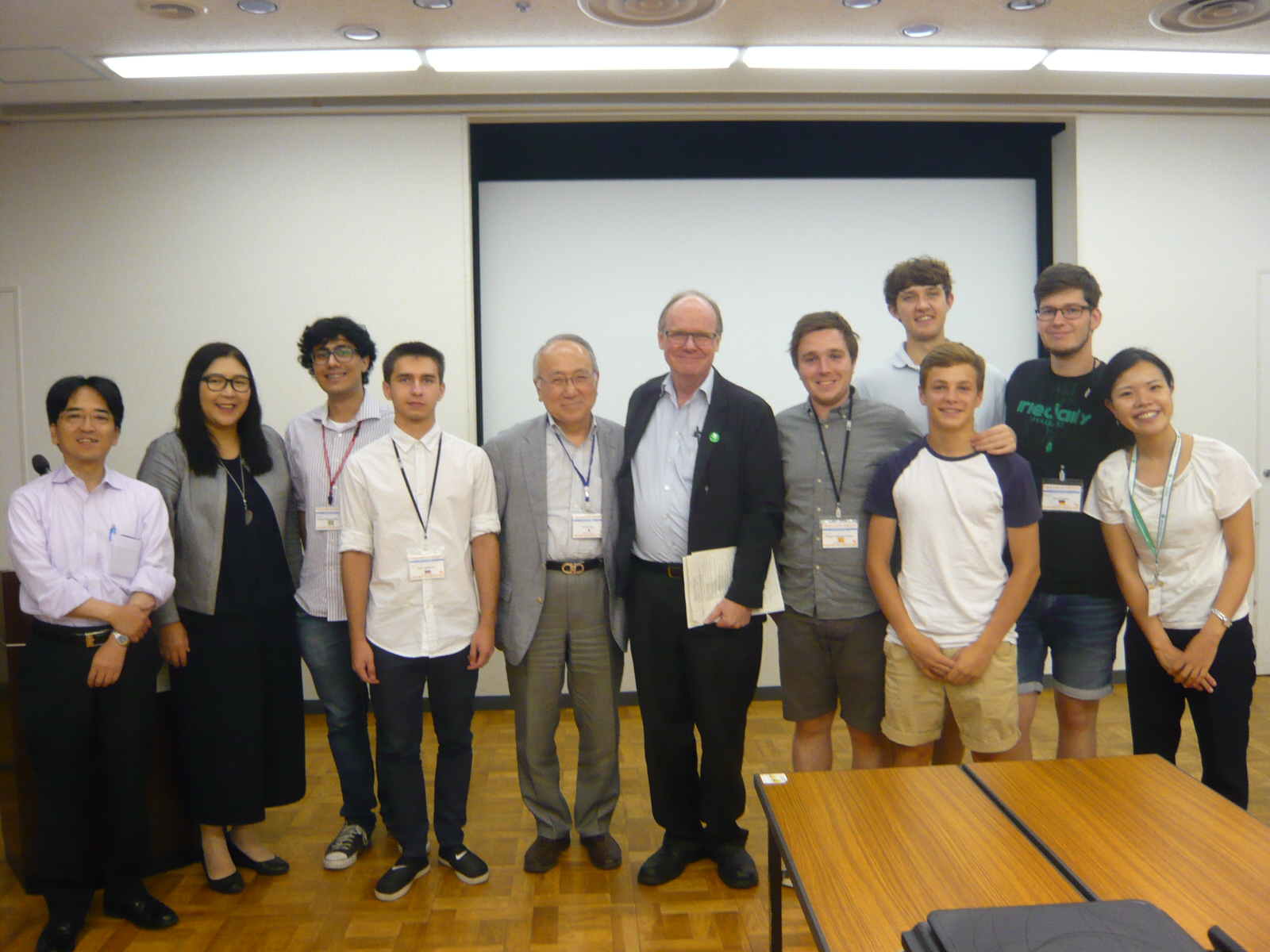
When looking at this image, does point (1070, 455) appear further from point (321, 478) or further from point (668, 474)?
point (321, 478)

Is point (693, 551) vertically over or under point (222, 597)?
over

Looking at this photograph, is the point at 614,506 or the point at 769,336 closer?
the point at 614,506

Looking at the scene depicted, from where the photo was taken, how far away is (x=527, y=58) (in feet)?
12.6

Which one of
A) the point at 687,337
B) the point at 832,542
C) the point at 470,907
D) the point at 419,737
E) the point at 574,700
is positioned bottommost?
the point at 470,907

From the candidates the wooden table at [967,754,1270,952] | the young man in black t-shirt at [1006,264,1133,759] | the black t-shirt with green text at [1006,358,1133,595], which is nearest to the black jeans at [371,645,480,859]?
the wooden table at [967,754,1270,952]

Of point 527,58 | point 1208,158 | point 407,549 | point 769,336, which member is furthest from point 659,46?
point 1208,158

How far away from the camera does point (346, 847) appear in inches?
116

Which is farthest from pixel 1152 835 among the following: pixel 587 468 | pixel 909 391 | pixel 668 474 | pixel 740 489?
pixel 587 468

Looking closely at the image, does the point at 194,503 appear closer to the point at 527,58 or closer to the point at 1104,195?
the point at 527,58

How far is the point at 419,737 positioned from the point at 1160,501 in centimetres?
236

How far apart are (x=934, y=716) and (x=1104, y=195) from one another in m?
3.49

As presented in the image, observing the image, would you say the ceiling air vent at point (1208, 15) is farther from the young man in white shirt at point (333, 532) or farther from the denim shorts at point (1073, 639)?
the young man in white shirt at point (333, 532)

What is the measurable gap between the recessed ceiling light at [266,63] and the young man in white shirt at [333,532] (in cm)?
148

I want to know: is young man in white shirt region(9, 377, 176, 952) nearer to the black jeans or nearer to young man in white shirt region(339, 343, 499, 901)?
young man in white shirt region(339, 343, 499, 901)
